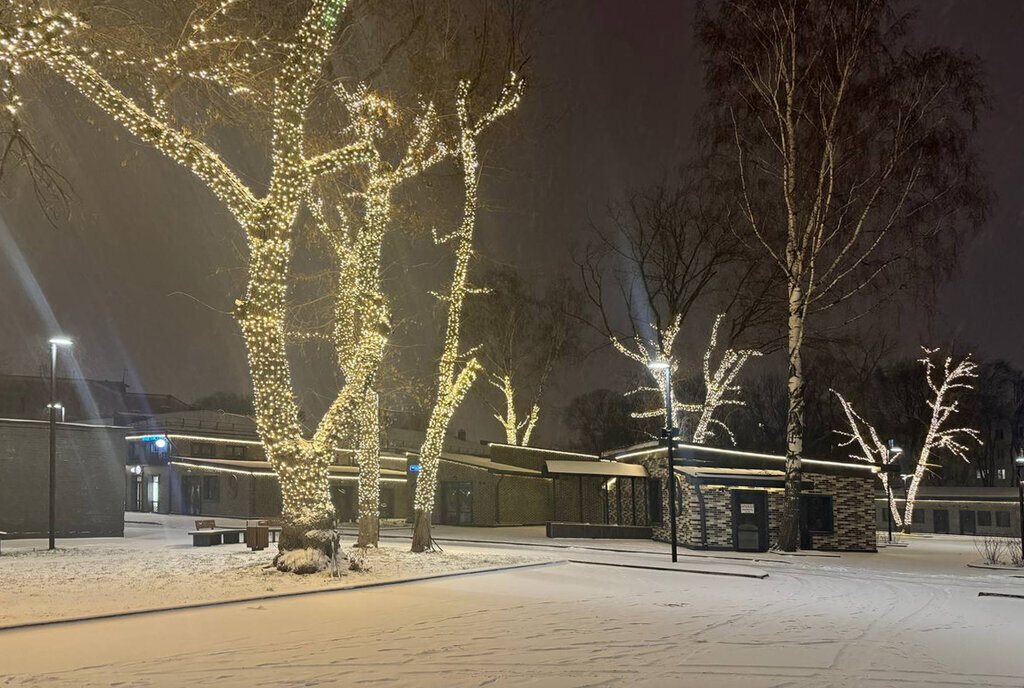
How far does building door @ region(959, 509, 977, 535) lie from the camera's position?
2147 inches

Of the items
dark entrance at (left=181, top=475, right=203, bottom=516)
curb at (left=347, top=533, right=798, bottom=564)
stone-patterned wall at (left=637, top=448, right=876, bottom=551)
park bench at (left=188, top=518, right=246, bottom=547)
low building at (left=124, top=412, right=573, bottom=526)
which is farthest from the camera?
dark entrance at (left=181, top=475, right=203, bottom=516)

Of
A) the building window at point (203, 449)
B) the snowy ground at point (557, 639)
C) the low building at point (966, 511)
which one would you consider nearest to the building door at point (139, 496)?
the building window at point (203, 449)

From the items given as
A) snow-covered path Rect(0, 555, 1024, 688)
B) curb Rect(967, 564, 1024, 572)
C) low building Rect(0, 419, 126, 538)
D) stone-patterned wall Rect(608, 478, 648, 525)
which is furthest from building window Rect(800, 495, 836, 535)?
low building Rect(0, 419, 126, 538)

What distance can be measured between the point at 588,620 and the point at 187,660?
16.7 feet

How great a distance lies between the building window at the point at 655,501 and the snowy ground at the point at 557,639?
53.9 feet

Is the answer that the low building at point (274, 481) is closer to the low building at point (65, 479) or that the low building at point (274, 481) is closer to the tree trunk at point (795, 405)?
the tree trunk at point (795, 405)

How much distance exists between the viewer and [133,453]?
2180 inches

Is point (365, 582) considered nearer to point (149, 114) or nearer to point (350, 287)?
point (350, 287)

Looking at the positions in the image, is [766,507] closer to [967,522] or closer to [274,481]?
[274,481]

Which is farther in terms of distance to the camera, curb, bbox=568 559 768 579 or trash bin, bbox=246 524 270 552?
trash bin, bbox=246 524 270 552

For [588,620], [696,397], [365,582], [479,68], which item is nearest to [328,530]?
[365,582]

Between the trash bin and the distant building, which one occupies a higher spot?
the distant building

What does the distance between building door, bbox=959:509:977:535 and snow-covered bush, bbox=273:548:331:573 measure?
1951 inches

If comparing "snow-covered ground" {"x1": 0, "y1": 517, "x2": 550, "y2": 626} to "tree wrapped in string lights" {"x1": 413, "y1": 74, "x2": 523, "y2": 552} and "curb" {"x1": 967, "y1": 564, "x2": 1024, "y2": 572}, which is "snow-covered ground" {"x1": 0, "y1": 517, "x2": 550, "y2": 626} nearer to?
"tree wrapped in string lights" {"x1": 413, "y1": 74, "x2": 523, "y2": 552}
